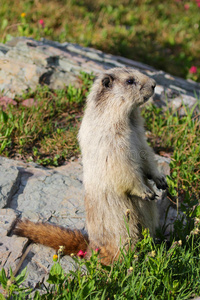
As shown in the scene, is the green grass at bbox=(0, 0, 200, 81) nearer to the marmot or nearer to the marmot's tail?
the marmot

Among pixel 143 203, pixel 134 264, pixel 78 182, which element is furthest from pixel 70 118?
pixel 134 264

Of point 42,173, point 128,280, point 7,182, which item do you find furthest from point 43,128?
point 128,280

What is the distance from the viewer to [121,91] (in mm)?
3924

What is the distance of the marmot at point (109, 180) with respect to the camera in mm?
3645

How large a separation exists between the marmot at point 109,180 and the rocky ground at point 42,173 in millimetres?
209

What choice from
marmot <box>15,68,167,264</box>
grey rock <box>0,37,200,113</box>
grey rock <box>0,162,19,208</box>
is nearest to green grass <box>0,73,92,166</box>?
grey rock <box>0,37,200,113</box>

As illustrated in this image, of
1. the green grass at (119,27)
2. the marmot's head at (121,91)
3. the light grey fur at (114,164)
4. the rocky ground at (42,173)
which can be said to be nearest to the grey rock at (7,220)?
the rocky ground at (42,173)

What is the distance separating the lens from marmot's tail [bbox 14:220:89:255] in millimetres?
3742

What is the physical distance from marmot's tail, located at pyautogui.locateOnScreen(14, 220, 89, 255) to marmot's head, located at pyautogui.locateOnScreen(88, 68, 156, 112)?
1321 mm

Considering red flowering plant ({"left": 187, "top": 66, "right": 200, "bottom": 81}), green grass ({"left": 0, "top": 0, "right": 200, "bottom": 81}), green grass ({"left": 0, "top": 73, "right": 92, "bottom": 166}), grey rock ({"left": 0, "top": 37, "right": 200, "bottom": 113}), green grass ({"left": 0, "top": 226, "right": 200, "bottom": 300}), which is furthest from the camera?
green grass ({"left": 0, "top": 0, "right": 200, "bottom": 81})

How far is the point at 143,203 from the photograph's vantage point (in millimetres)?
3896

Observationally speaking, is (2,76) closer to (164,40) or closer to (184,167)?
(184,167)

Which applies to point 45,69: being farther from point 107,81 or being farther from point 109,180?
point 109,180

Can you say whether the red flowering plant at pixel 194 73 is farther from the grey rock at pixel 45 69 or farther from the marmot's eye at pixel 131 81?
the marmot's eye at pixel 131 81
